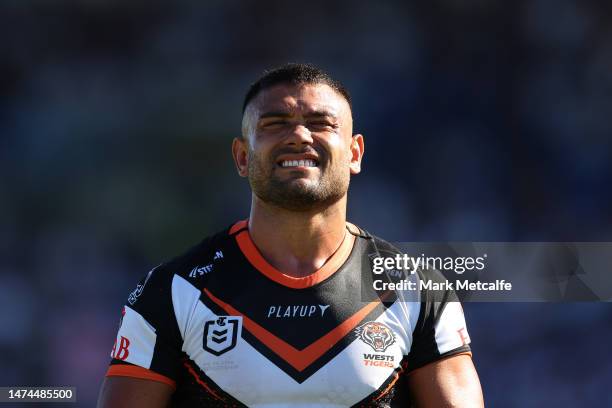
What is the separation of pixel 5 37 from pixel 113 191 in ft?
4.15

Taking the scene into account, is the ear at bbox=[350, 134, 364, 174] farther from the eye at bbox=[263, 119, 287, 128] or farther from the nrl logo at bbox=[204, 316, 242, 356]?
the nrl logo at bbox=[204, 316, 242, 356]

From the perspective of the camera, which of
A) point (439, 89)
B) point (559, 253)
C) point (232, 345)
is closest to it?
point (232, 345)

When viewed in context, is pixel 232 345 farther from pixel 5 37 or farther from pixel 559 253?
pixel 5 37

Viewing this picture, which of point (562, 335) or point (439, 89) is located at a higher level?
point (439, 89)

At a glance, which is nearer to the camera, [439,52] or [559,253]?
[559,253]

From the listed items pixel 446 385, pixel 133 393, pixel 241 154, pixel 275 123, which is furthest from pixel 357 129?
pixel 133 393

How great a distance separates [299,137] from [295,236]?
1.14ft

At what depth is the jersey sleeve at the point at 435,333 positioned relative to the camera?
3033 millimetres

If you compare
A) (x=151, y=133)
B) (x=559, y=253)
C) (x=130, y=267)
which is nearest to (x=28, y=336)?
(x=130, y=267)

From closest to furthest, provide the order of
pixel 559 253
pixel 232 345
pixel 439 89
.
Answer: pixel 232 345 → pixel 559 253 → pixel 439 89

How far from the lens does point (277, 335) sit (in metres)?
2.98

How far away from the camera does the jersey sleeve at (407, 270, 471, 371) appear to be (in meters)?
3.03

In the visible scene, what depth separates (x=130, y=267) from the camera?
586 centimetres

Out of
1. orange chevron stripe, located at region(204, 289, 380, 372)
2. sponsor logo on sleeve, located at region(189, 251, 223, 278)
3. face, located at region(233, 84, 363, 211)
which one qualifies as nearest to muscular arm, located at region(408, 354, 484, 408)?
orange chevron stripe, located at region(204, 289, 380, 372)
